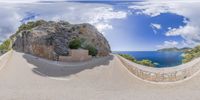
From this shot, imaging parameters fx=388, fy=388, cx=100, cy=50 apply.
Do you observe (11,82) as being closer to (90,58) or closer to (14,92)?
(14,92)

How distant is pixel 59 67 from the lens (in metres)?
21.2

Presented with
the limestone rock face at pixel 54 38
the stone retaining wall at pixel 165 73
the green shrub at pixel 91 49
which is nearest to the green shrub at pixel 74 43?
the limestone rock face at pixel 54 38

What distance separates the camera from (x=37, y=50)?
76.2 ft

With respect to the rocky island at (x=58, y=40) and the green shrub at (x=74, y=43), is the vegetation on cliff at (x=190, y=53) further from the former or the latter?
the green shrub at (x=74, y=43)

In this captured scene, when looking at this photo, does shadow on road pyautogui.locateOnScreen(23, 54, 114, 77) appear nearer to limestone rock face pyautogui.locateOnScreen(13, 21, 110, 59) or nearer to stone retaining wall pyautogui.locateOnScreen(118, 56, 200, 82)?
limestone rock face pyautogui.locateOnScreen(13, 21, 110, 59)

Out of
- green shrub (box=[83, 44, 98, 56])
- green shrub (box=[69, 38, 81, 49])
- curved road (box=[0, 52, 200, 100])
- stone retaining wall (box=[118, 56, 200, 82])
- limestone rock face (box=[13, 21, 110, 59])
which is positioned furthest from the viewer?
green shrub (box=[69, 38, 81, 49])

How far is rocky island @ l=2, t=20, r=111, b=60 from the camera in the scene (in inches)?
916

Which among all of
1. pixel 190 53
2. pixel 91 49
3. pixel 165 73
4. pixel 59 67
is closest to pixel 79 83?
pixel 59 67

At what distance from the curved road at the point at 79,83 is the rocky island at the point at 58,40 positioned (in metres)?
1.10

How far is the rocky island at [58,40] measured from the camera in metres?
23.3

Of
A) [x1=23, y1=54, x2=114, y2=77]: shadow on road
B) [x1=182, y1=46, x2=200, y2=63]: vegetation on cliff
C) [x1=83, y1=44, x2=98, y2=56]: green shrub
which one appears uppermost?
[x1=83, y1=44, x2=98, y2=56]: green shrub

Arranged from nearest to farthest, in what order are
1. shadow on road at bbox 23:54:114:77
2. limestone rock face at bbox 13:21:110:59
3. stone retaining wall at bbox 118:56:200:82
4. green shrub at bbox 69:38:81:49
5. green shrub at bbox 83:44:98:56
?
stone retaining wall at bbox 118:56:200:82 → shadow on road at bbox 23:54:114:77 → limestone rock face at bbox 13:21:110:59 → green shrub at bbox 83:44:98:56 → green shrub at bbox 69:38:81:49

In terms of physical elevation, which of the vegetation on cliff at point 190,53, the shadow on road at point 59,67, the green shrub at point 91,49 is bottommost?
the vegetation on cliff at point 190,53

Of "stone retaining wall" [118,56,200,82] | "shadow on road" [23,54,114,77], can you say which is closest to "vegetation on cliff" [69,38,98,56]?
"shadow on road" [23,54,114,77]
